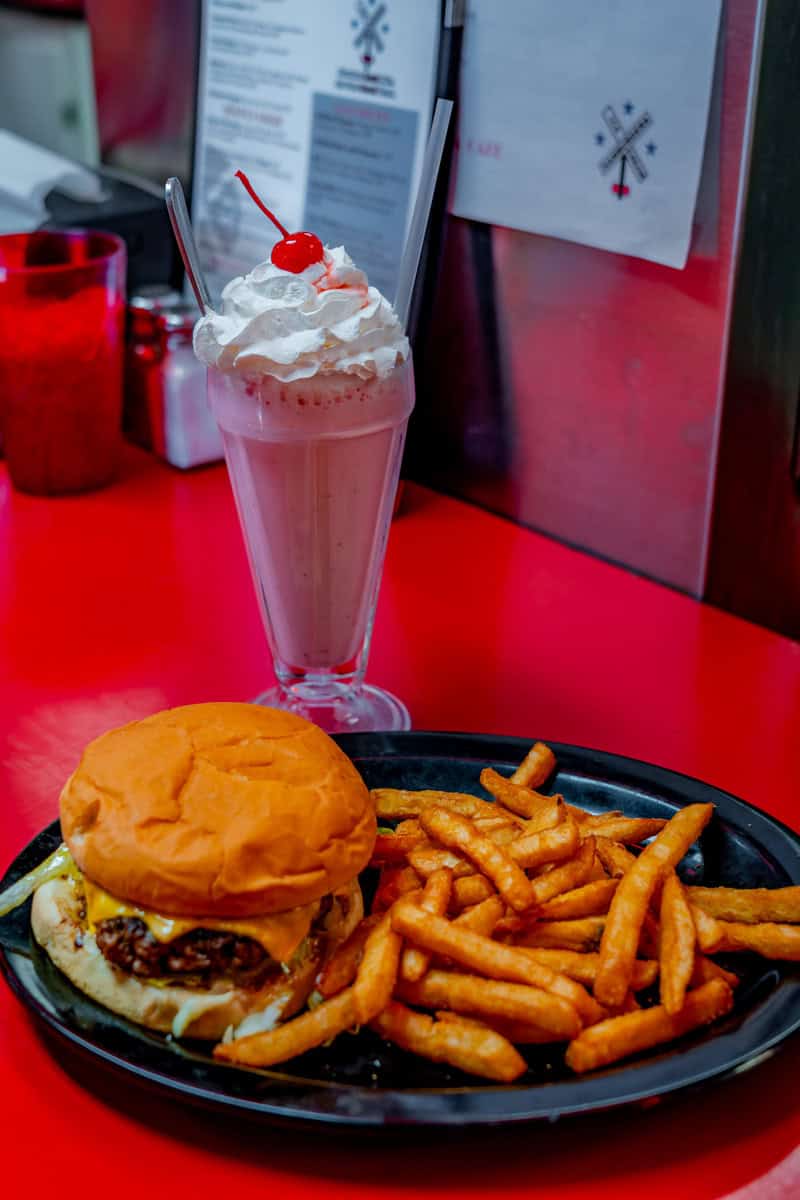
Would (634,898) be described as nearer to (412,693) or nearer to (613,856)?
(613,856)

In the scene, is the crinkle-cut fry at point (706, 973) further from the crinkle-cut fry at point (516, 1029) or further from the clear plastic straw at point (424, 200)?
the clear plastic straw at point (424, 200)

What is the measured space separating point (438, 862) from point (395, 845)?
0.21 feet

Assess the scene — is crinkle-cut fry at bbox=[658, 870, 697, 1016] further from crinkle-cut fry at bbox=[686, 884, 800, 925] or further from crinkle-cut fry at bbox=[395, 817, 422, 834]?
crinkle-cut fry at bbox=[395, 817, 422, 834]

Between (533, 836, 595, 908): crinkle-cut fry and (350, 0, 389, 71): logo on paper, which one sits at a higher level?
(350, 0, 389, 71): logo on paper

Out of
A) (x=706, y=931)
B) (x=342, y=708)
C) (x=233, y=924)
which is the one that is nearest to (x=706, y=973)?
(x=706, y=931)

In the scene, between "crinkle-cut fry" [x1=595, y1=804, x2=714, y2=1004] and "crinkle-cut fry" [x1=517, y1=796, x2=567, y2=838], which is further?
"crinkle-cut fry" [x1=517, y1=796, x2=567, y2=838]

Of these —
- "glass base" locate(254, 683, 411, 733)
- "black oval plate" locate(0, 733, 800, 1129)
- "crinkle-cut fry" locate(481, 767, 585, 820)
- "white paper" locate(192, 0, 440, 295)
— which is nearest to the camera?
"black oval plate" locate(0, 733, 800, 1129)

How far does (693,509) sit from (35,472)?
110 centimetres

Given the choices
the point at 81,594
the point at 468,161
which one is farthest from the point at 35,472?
the point at 468,161

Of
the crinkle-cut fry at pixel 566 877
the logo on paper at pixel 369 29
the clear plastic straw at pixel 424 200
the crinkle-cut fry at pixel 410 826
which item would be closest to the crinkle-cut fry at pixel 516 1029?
the crinkle-cut fry at pixel 566 877

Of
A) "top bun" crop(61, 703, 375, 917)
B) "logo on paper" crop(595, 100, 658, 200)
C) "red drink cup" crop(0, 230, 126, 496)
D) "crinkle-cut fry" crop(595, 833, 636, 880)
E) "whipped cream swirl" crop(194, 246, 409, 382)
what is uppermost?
"logo on paper" crop(595, 100, 658, 200)

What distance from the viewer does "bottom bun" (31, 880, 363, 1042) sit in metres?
1.03

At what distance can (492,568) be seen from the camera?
6.53 ft

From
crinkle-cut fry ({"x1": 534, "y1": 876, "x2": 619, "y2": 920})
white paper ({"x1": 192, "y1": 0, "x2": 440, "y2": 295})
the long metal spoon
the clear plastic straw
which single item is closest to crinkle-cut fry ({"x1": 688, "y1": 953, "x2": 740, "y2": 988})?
crinkle-cut fry ({"x1": 534, "y1": 876, "x2": 619, "y2": 920})
